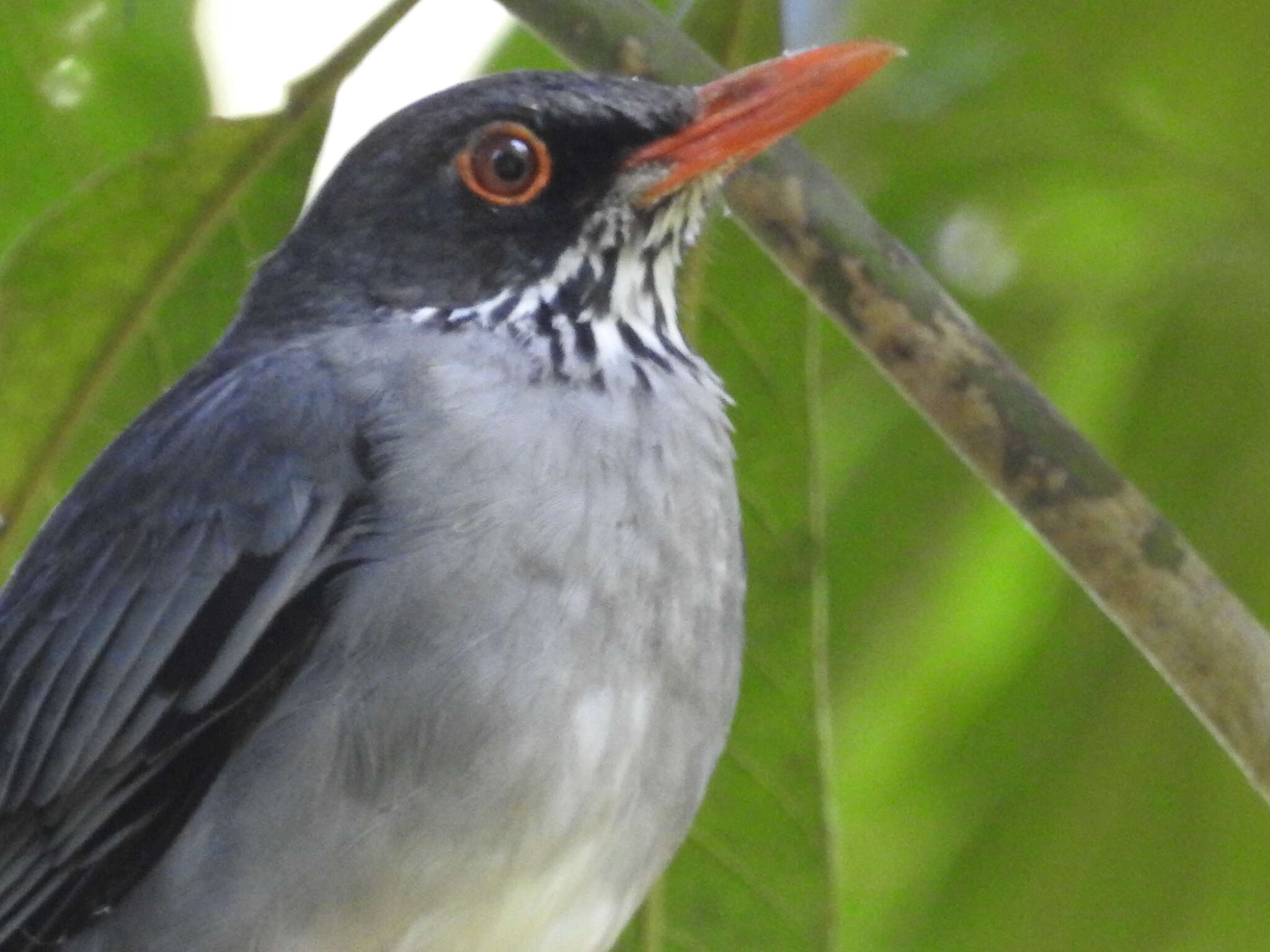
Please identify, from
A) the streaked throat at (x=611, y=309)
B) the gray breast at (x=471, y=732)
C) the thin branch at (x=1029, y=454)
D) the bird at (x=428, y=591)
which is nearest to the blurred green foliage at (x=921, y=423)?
the streaked throat at (x=611, y=309)

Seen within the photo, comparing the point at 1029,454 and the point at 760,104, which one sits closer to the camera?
the point at 1029,454

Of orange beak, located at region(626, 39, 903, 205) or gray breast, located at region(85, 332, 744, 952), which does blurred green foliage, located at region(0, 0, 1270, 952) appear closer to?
orange beak, located at region(626, 39, 903, 205)

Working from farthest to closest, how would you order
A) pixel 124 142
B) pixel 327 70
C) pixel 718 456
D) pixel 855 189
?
1. pixel 855 189
2. pixel 124 142
3. pixel 327 70
4. pixel 718 456

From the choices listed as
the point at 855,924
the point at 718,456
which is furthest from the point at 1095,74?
the point at 855,924

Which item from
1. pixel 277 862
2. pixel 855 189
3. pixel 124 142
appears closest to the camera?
pixel 277 862

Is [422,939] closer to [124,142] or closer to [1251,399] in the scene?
[124,142]

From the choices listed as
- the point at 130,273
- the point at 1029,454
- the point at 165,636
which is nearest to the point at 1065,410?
the point at 1029,454

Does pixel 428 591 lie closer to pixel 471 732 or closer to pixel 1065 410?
pixel 471 732
